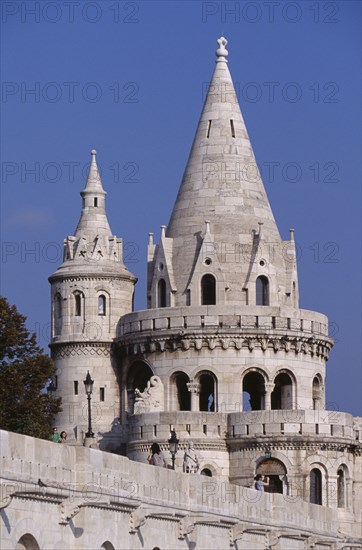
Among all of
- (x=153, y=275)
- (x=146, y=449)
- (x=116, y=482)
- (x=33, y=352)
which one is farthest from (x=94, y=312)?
(x=116, y=482)

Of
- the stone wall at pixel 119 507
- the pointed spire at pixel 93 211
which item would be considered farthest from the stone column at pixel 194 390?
the stone wall at pixel 119 507

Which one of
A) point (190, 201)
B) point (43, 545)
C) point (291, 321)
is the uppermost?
point (190, 201)

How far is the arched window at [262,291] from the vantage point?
73625 millimetres

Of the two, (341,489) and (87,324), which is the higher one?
(87,324)

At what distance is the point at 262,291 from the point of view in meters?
74.0

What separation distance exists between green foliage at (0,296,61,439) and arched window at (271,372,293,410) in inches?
516

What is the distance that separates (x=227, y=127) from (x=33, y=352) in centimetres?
1817

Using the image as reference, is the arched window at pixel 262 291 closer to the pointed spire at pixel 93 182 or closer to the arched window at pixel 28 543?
the pointed spire at pixel 93 182

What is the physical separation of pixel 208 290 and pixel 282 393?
470 centimetres

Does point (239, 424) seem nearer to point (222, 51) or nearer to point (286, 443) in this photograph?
point (286, 443)

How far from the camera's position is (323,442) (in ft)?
224

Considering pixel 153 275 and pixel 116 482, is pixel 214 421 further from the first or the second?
pixel 116 482

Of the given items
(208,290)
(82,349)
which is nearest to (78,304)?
(82,349)

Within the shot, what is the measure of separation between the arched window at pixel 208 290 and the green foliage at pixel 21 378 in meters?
12.7
